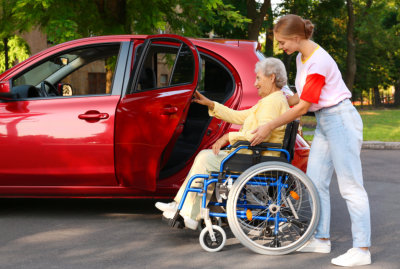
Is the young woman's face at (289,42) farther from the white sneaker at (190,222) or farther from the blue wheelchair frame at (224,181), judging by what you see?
the white sneaker at (190,222)

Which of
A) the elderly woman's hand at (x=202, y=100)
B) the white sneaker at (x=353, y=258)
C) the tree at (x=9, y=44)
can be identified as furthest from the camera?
the tree at (x=9, y=44)

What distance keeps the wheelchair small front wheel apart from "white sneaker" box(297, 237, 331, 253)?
60cm

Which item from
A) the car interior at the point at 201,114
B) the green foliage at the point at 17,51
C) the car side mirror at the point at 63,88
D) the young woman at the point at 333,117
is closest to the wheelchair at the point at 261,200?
the young woman at the point at 333,117

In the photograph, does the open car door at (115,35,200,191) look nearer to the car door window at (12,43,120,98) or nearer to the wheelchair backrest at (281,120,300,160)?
the car door window at (12,43,120,98)

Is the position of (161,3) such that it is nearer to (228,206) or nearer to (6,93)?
(6,93)

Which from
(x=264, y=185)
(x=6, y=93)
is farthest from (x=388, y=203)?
(x=6, y=93)

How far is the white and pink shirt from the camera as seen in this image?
406 cm

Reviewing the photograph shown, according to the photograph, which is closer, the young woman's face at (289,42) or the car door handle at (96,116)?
the young woman's face at (289,42)

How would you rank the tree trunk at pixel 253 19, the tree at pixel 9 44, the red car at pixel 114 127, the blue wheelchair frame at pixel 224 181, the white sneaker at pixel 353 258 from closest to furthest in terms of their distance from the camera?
1. the white sneaker at pixel 353 258
2. the blue wheelchair frame at pixel 224 181
3. the red car at pixel 114 127
4. the tree at pixel 9 44
5. the tree trunk at pixel 253 19

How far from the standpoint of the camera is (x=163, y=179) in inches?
203

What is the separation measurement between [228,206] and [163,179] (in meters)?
1.11

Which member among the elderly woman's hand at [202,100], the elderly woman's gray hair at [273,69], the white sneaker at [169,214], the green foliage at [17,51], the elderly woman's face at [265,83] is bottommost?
the white sneaker at [169,214]

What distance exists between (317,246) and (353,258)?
408 mm

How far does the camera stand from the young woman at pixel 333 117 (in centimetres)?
407
